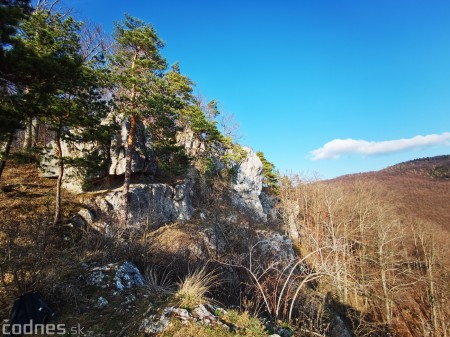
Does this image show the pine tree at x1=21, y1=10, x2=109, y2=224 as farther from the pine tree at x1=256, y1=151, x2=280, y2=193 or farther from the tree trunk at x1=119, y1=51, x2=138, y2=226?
the pine tree at x1=256, y1=151, x2=280, y2=193

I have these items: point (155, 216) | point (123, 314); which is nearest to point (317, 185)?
point (155, 216)

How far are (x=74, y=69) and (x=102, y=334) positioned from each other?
6.18 meters

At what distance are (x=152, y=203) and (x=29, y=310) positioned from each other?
1121 centimetres

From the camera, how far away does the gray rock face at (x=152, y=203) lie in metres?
12.3

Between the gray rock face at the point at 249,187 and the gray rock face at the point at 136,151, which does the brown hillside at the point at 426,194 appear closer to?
the gray rock face at the point at 249,187

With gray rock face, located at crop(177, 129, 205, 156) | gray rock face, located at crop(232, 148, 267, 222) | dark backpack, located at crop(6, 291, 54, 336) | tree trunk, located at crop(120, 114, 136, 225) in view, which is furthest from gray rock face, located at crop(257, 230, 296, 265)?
dark backpack, located at crop(6, 291, 54, 336)

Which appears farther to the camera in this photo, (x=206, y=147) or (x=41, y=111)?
(x=206, y=147)

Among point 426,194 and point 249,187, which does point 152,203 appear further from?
point 426,194

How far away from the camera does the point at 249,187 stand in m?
25.7

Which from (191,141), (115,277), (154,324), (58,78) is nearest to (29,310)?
(115,277)

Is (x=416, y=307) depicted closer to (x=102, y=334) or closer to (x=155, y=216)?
(x=155, y=216)

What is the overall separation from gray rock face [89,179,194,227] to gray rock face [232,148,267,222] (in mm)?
7073

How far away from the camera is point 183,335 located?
10.8 feet

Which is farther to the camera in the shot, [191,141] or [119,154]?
[191,141]
